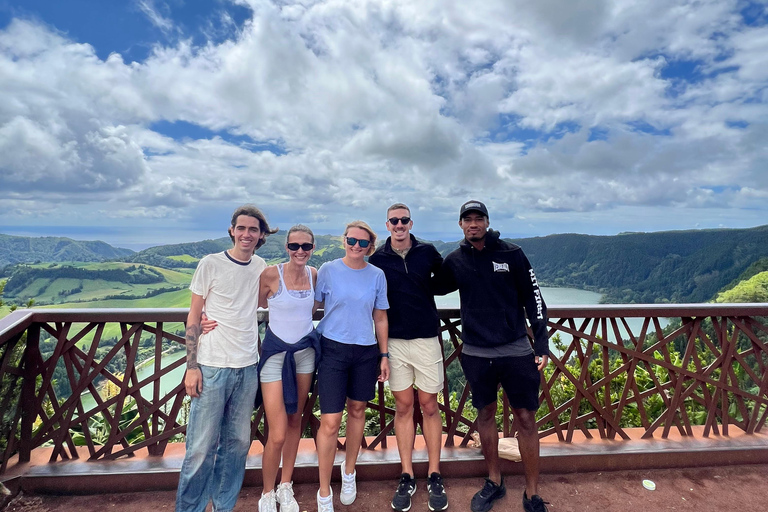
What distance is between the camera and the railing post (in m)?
2.73

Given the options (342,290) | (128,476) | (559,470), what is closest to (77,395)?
(128,476)

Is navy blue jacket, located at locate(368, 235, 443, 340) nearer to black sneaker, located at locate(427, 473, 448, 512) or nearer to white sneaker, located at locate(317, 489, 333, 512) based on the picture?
black sneaker, located at locate(427, 473, 448, 512)

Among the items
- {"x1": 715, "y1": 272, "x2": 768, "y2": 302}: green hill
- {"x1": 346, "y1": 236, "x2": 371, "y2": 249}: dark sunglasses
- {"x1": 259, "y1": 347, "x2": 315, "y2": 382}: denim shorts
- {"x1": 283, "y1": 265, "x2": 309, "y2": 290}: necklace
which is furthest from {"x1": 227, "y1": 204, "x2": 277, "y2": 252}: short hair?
{"x1": 715, "y1": 272, "x2": 768, "y2": 302}: green hill

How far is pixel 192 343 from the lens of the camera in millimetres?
2178

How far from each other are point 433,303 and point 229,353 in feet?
4.41

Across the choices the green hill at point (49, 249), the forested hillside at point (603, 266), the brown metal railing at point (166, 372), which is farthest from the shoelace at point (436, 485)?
the green hill at point (49, 249)

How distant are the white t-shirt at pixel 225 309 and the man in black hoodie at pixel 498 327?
4.32ft

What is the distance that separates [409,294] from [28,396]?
2885 mm

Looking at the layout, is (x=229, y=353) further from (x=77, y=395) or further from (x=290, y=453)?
(x=77, y=395)

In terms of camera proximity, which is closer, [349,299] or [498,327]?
[349,299]

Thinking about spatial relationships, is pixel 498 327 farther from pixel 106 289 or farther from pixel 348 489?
pixel 106 289

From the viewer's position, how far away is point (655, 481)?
284cm

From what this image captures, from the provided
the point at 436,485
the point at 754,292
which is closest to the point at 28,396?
the point at 436,485

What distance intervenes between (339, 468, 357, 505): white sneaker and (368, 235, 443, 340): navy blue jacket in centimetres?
101
